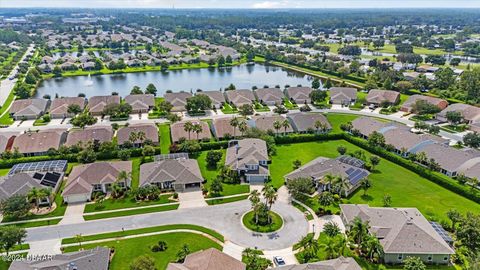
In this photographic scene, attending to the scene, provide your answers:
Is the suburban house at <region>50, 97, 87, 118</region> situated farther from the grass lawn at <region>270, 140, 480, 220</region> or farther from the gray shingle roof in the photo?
the gray shingle roof

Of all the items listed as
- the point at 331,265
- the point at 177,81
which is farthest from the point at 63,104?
the point at 331,265

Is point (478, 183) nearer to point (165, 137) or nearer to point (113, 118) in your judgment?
point (165, 137)

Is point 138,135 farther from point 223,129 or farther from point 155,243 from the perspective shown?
point 155,243

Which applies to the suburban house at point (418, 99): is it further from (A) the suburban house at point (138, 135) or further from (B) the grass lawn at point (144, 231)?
(B) the grass lawn at point (144, 231)

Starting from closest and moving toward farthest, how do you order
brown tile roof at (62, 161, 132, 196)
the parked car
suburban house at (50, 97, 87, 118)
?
1. the parked car
2. brown tile roof at (62, 161, 132, 196)
3. suburban house at (50, 97, 87, 118)

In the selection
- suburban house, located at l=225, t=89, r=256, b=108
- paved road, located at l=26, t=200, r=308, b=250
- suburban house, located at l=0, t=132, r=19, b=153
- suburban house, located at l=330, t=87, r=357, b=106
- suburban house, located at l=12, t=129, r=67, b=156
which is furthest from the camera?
suburban house, located at l=330, t=87, r=357, b=106

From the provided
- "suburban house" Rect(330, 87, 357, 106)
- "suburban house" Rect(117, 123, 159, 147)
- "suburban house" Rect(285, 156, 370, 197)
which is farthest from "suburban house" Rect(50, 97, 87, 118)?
"suburban house" Rect(330, 87, 357, 106)
